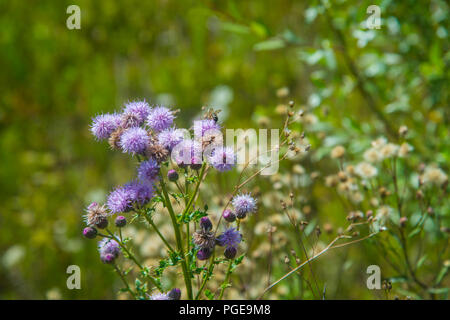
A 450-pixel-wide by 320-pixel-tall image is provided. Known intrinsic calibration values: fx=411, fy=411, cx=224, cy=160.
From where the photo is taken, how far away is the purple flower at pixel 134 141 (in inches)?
40.3

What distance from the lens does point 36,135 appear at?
128 inches

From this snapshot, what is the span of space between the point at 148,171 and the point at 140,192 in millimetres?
65

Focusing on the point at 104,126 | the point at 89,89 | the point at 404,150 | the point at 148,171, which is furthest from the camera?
the point at 89,89

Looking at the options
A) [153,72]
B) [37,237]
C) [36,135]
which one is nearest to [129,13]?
[153,72]

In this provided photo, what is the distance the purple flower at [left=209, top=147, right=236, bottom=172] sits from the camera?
1.06 metres

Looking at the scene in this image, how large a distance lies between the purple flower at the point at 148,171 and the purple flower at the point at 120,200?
0.06m

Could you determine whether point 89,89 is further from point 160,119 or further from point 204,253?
point 204,253

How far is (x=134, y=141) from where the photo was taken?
1026mm

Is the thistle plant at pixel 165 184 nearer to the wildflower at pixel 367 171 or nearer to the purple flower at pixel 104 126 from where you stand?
the purple flower at pixel 104 126

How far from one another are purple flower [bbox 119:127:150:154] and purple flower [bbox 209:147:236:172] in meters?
0.18

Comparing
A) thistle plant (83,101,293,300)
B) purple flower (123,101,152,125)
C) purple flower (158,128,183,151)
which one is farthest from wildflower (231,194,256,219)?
purple flower (123,101,152,125)

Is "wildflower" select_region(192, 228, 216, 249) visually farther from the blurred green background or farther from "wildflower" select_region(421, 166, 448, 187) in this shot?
the blurred green background

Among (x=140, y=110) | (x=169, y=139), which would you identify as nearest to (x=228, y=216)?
(x=169, y=139)

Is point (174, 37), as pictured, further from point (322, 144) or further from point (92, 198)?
point (322, 144)
